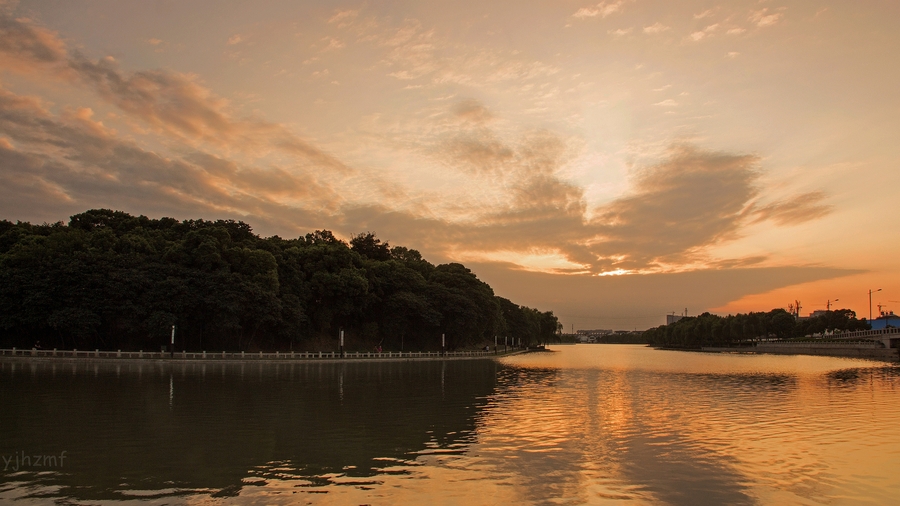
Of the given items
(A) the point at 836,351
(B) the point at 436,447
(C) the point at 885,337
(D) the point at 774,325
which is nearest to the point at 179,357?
(B) the point at 436,447

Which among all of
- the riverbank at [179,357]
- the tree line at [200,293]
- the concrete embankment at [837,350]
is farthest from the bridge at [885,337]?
the riverbank at [179,357]

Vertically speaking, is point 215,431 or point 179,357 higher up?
point 215,431

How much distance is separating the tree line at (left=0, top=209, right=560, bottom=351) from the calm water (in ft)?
86.8

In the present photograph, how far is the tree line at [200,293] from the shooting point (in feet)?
180

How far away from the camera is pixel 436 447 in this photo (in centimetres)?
1672

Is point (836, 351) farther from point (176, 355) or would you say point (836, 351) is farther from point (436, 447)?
point (436, 447)

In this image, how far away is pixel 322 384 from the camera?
37094mm

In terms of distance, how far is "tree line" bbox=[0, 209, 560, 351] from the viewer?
5475 cm

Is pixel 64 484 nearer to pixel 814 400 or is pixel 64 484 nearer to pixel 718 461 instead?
pixel 718 461

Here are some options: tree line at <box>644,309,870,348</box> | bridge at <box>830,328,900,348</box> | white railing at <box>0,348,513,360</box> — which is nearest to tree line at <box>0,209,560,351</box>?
white railing at <box>0,348,513,360</box>

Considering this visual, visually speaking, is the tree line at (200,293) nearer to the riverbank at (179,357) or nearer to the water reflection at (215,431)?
the riverbank at (179,357)

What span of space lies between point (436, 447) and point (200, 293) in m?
49.8

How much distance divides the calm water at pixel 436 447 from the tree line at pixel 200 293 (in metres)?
26.5

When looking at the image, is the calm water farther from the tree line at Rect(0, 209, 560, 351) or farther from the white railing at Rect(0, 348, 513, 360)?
the tree line at Rect(0, 209, 560, 351)
